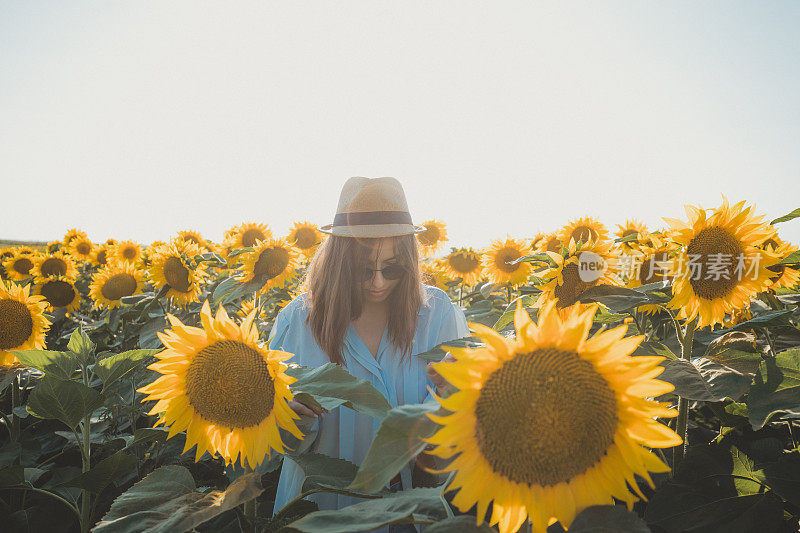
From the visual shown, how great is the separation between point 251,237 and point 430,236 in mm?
3364

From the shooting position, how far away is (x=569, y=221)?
520 cm

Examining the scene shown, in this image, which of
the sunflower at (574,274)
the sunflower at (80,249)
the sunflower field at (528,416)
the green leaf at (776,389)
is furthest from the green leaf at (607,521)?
the sunflower at (80,249)

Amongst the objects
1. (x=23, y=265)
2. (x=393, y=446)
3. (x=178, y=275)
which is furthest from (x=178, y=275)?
(x=23, y=265)

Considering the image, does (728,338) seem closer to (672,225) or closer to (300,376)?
(672,225)

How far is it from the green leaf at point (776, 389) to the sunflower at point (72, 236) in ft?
40.3

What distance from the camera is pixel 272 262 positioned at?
4004 millimetres

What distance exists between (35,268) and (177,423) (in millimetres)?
8103

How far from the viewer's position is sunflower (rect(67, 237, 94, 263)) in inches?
381

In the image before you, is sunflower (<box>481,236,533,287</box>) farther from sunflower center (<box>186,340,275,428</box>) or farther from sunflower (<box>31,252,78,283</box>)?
sunflower (<box>31,252,78,283</box>)

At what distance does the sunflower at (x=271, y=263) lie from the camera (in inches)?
155

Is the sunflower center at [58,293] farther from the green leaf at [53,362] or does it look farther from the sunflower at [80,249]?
the green leaf at [53,362]

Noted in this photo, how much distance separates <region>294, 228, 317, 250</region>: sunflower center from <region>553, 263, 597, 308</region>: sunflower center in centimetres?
412

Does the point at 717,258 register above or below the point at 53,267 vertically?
above

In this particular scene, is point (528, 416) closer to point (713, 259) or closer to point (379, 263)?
point (713, 259)
